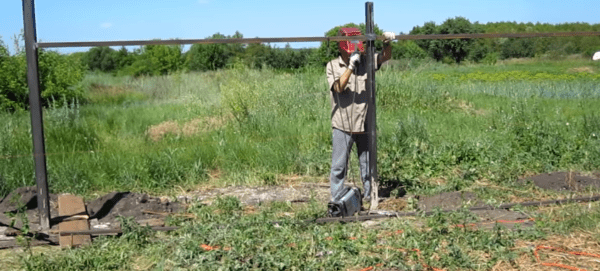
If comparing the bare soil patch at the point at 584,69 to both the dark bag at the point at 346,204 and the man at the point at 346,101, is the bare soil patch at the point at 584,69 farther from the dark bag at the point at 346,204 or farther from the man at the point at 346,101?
the dark bag at the point at 346,204

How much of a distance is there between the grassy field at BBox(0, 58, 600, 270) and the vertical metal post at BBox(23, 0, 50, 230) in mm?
755

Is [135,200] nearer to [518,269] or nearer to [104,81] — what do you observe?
[518,269]

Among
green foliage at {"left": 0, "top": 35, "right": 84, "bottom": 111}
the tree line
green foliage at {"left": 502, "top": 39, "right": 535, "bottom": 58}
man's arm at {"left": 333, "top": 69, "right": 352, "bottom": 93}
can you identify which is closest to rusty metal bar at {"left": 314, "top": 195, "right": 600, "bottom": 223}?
man's arm at {"left": 333, "top": 69, "right": 352, "bottom": 93}

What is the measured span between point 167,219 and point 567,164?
4831 mm

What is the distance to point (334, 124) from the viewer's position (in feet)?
21.6

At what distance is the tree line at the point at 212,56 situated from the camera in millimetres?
15484

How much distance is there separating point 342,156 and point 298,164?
6.82ft

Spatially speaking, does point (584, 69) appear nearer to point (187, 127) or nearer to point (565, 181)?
point (187, 127)

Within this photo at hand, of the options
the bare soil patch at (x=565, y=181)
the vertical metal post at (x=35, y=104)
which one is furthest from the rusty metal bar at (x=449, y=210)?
the vertical metal post at (x=35, y=104)

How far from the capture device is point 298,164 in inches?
339

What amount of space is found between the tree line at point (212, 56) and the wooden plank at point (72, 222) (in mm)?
6011

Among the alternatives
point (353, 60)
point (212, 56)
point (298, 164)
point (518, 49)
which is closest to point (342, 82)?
point (353, 60)

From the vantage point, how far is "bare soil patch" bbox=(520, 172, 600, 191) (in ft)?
24.2

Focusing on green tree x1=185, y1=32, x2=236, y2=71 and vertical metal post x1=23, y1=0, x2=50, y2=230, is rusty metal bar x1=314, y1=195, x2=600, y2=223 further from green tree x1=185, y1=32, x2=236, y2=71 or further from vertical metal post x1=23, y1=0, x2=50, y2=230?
green tree x1=185, y1=32, x2=236, y2=71
